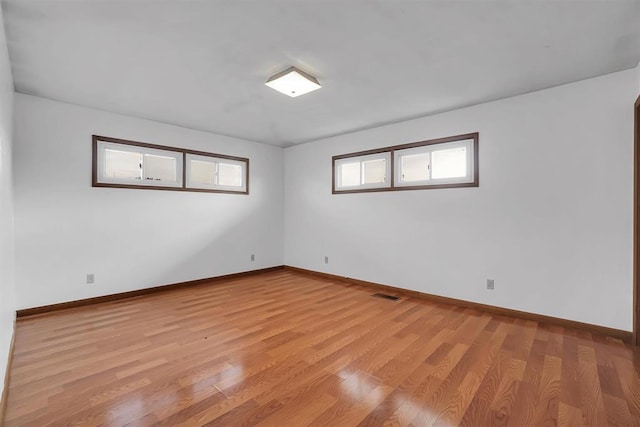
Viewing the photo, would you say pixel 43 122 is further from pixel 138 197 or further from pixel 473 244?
pixel 473 244

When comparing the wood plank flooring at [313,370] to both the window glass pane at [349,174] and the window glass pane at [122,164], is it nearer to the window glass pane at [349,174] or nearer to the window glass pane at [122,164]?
the window glass pane at [122,164]

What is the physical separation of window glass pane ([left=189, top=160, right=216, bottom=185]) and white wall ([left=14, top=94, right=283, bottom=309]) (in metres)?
0.24

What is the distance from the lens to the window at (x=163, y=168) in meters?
3.86

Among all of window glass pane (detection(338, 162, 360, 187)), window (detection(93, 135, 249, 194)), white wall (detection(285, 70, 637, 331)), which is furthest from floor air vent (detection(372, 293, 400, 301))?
window (detection(93, 135, 249, 194))

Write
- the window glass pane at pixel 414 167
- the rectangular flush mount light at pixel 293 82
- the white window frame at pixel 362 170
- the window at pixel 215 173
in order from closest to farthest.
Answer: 1. the rectangular flush mount light at pixel 293 82
2. the window glass pane at pixel 414 167
3. the white window frame at pixel 362 170
4. the window at pixel 215 173

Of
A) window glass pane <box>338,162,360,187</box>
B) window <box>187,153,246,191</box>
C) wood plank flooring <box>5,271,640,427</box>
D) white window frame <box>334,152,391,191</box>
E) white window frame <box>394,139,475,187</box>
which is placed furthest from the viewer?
window glass pane <box>338,162,360,187</box>

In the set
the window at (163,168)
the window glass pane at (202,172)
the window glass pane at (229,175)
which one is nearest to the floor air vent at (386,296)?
the window at (163,168)

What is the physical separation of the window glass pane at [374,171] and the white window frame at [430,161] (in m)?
0.26

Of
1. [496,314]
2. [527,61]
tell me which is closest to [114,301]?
[496,314]

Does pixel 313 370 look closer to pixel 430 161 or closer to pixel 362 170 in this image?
pixel 430 161

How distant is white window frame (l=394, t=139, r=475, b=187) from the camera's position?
366cm

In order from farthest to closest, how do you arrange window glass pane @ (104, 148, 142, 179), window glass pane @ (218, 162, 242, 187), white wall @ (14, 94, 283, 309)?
window glass pane @ (218, 162, 242, 187), window glass pane @ (104, 148, 142, 179), white wall @ (14, 94, 283, 309)

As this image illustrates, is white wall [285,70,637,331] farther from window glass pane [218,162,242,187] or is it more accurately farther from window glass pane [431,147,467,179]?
window glass pane [218,162,242,187]

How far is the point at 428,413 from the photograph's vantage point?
66.1 inches
